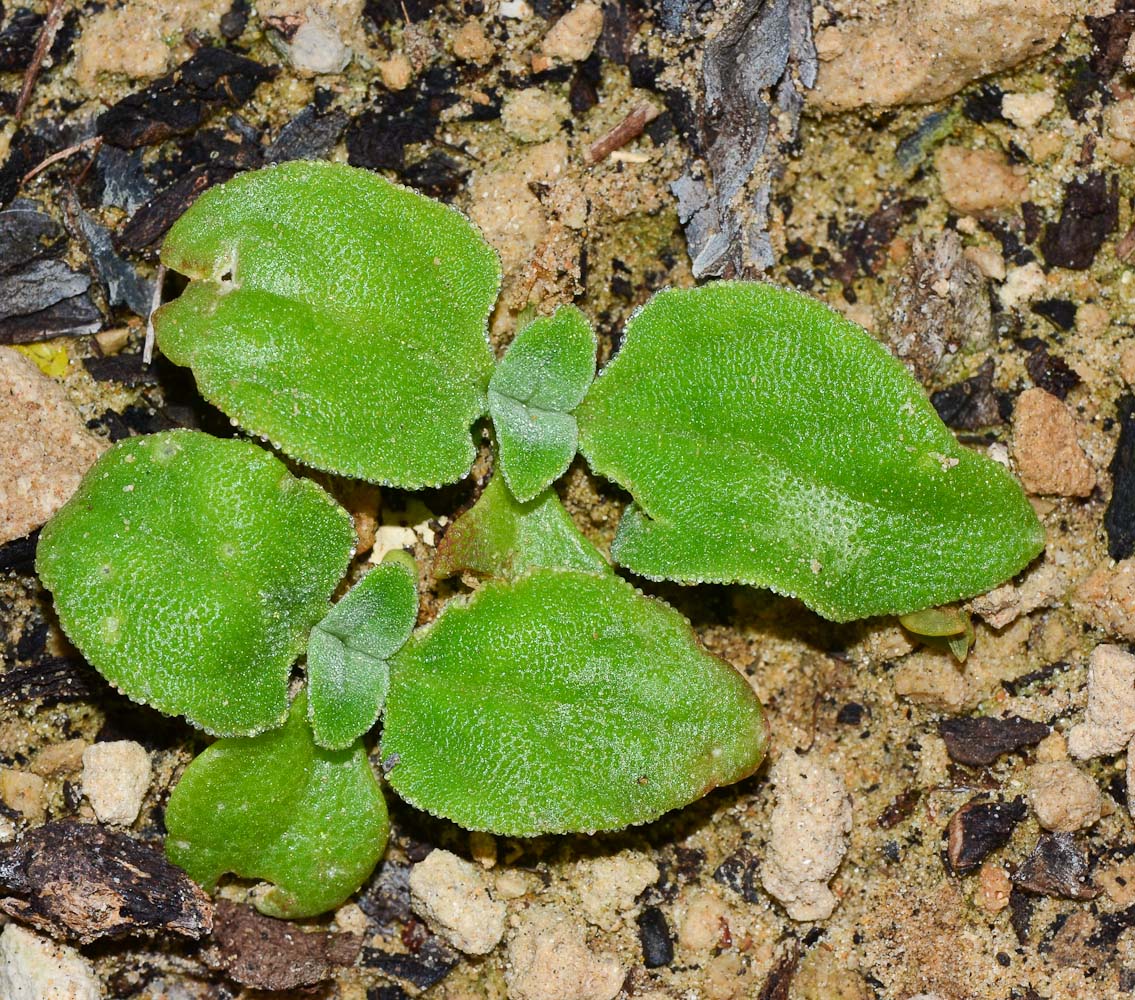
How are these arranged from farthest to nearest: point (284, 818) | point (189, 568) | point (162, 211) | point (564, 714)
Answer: point (162, 211), point (284, 818), point (564, 714), point (189, 568)

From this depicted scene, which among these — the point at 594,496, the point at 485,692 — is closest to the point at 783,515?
the point at 594,496

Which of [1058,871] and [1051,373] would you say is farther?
[1051,373]

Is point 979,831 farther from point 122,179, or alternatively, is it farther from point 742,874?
point 122,179

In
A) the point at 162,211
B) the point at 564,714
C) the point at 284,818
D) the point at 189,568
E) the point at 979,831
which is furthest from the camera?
the point at 162,211

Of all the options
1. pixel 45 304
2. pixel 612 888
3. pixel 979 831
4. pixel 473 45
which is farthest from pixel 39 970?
pixel 473 45

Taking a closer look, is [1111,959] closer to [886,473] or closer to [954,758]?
[954,758]

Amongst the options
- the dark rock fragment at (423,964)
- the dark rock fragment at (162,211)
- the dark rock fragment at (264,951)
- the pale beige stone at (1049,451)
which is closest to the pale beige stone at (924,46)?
the pale beige stone at (1049,451)

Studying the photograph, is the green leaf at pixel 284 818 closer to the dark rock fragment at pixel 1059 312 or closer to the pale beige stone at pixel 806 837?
the pale beige stone at pixel 806 837

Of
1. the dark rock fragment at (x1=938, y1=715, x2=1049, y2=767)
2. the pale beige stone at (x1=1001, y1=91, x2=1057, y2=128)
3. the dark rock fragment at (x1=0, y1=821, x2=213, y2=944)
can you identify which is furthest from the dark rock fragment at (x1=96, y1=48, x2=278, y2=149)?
the dark rock fragment at (x1=938, y1=715, x2=1049, y2=767)
